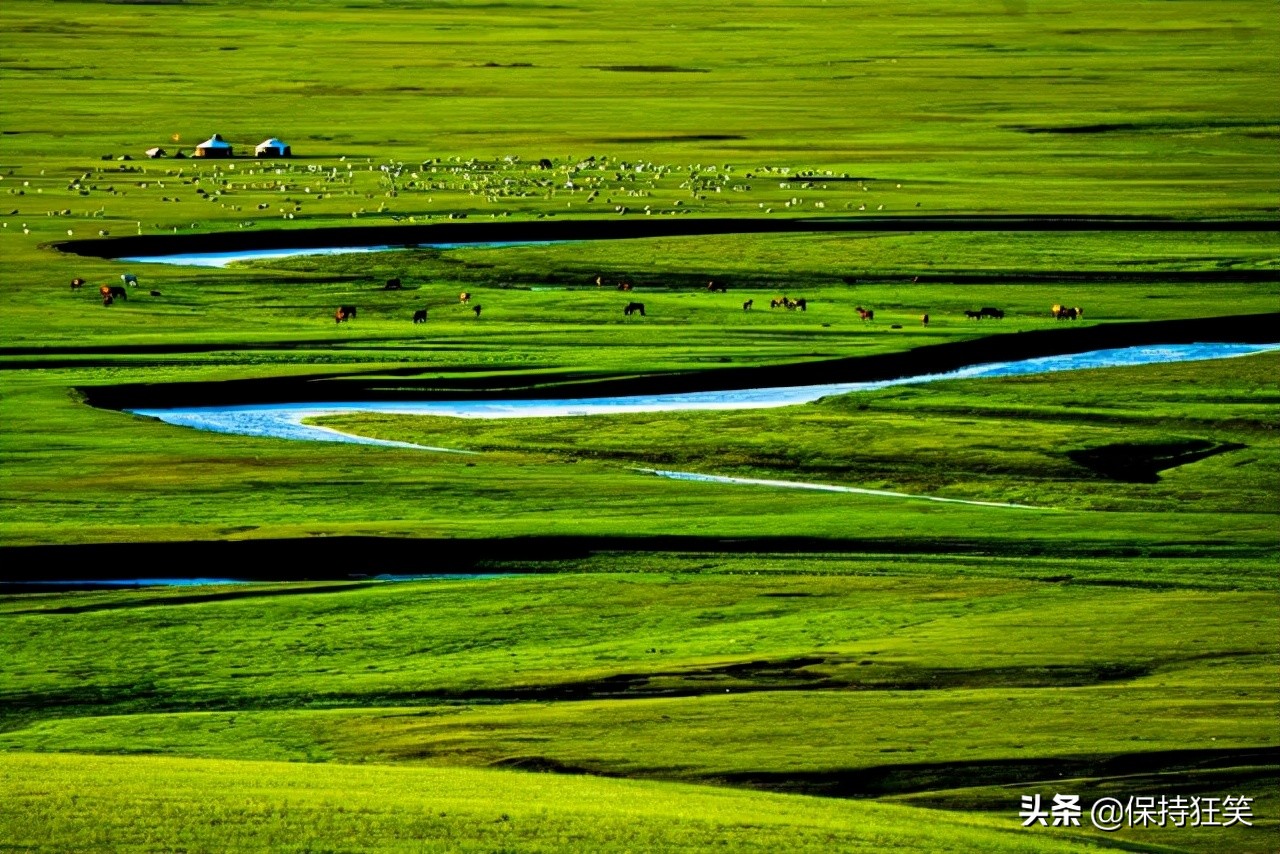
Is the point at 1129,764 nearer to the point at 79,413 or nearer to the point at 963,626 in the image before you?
the point at 963,626

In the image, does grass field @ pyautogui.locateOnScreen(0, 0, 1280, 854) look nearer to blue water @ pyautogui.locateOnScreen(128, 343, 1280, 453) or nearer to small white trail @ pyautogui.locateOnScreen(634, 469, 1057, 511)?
small white trail @ pyautogui.locateOnScreen(634, 469, 1057, 511)

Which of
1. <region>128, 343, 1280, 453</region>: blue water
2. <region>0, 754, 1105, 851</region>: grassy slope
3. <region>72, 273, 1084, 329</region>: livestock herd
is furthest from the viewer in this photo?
<region>72, 273, 1084, 329</region>: livestock herd

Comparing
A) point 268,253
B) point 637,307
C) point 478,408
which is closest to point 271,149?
point 268,253

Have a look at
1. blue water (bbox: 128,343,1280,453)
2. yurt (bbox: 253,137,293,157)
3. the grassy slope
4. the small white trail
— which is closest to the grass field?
the grassy slope

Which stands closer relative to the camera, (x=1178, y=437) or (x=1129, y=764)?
(x=1129, y=764)

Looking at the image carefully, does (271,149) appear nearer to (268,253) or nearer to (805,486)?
(268,253)

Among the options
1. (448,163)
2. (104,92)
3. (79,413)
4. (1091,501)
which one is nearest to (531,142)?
(448,163)

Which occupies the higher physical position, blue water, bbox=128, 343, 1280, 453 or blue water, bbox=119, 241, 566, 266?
blue water, bbox=119, 241, 566, 266
